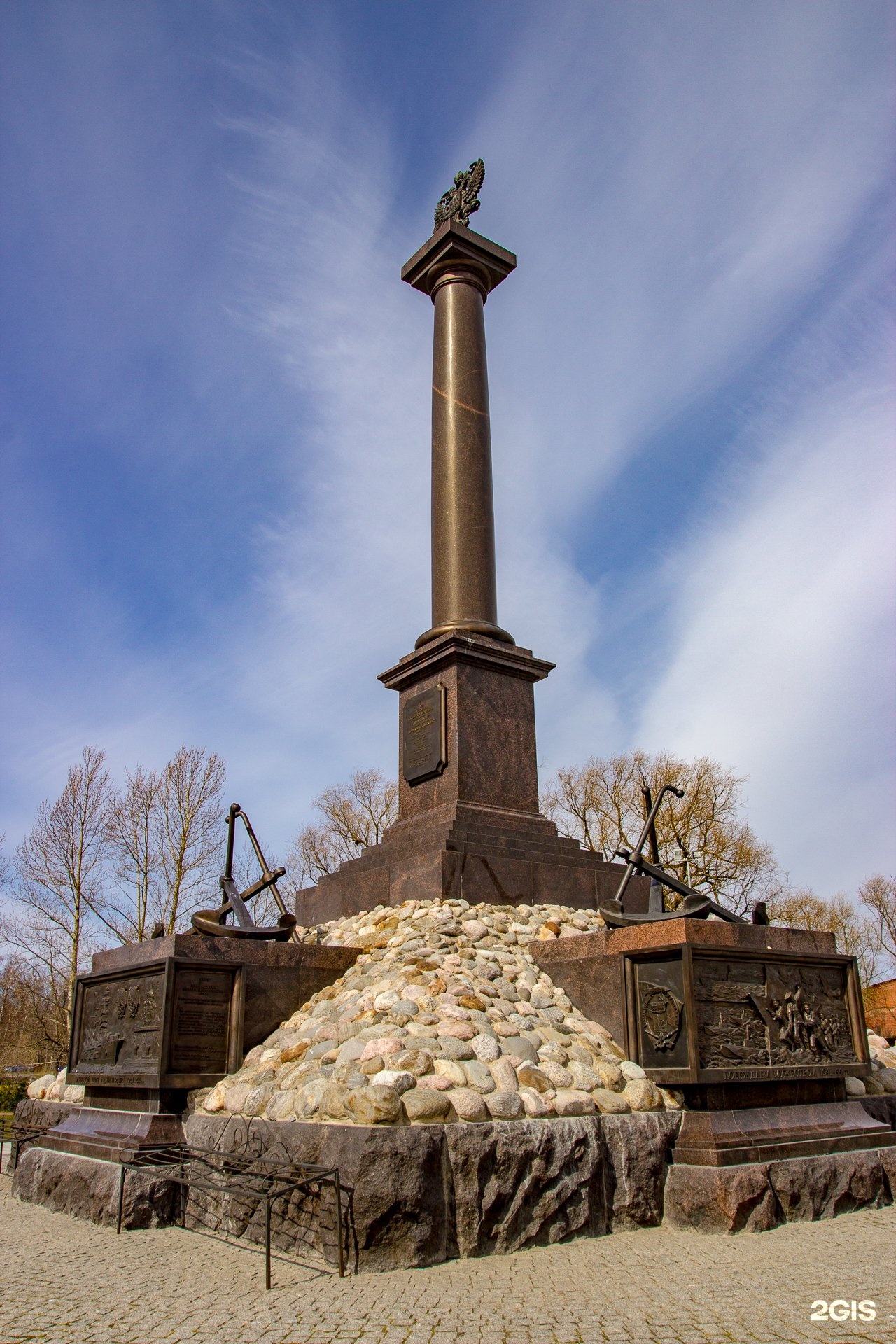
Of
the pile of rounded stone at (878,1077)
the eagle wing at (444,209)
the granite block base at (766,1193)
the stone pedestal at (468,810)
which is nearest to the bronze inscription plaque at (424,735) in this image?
the stone pedestal at (468,810)

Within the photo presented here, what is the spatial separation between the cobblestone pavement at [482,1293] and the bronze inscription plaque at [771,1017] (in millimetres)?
1129

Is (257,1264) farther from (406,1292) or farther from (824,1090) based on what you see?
(824,1090)

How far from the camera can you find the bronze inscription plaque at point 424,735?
1074 centimetres

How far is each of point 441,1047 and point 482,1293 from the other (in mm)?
1701

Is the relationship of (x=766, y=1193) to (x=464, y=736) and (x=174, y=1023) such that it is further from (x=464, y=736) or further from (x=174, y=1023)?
(x=464, y=736)

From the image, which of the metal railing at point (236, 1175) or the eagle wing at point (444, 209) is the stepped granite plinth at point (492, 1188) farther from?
the eagle wing at point (444, 209)

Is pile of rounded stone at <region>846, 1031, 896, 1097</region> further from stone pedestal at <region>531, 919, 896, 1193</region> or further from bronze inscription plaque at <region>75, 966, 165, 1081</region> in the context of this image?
bronze inscription plaque at <region>75, 966, 165, 1081</region>

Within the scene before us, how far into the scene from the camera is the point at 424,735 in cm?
1105

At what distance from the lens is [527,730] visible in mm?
11336

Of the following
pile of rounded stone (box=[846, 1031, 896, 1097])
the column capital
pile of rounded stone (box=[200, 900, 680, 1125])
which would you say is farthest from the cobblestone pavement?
the column capital

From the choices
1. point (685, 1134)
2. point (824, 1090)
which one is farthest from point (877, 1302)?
point (824, 1090)

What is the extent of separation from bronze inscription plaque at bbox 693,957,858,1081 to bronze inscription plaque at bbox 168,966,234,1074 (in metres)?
3.65

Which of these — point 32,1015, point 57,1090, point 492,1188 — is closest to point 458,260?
point 57,1090

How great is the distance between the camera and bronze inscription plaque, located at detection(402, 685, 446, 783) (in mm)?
10742
